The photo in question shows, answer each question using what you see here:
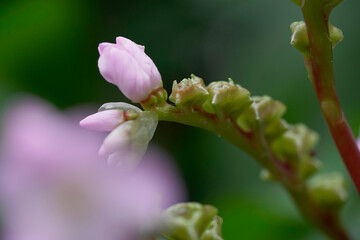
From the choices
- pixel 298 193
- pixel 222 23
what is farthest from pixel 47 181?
pixel 222 23

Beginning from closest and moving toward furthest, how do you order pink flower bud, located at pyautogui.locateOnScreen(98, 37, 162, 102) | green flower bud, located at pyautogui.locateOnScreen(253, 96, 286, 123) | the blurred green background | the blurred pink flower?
the blurred pink flower → pink flower bud, located at pyautogui.locateOnScreen(98, 37, 162, 102) → green flower bud, located at pyautogui.locateOnScreen(253, 96, 286, 123) → the blurred green background

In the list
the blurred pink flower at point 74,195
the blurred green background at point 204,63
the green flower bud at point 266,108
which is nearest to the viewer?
the blurred pink flower at point 74,195

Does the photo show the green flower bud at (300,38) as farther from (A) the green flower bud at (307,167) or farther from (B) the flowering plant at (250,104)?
(A) the green flower bud at (307,167)

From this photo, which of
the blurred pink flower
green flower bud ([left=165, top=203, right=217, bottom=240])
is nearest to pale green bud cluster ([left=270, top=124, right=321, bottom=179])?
green flower bud ([left=165, top=203, right=217, bottom=240])

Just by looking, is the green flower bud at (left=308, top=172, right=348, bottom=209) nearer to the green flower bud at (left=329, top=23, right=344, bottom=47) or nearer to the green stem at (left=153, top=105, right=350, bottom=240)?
the green stem at (left=153, top=105, right=350, bottom=240)

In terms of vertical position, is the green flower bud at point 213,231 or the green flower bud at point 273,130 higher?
the green flower bud at point 273,130

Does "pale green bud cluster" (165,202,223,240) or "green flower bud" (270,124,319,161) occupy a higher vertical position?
"green flower bud" (270,124,319,161)

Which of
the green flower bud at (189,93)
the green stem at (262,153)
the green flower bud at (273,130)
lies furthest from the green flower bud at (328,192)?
the green flower bud at (189,93)
